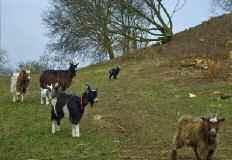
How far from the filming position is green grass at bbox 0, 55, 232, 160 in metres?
13.8

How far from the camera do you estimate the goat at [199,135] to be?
11.6 metres

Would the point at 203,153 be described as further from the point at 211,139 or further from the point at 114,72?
the point at 114,72

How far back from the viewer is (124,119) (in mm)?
18266

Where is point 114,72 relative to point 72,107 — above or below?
above

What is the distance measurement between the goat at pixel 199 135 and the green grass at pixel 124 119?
608 millimetres

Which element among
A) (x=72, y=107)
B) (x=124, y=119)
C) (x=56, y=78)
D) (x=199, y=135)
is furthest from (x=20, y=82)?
(x=199, y=135)

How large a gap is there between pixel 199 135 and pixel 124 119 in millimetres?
6520

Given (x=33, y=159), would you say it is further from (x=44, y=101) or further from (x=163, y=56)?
(x=163, y=56)

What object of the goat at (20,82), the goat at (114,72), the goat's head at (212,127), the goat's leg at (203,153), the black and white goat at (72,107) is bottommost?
the goat's leg at (203,153)

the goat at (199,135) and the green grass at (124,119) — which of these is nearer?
the goat at (199,135)

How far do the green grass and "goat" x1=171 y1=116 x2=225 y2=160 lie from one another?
23.9 inches

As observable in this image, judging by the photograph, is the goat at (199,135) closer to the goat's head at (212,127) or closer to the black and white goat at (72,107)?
the goat's head at (212,127)

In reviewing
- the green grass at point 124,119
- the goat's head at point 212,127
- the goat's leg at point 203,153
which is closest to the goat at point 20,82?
the green grass at point 124,119

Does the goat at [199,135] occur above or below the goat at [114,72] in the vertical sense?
below
